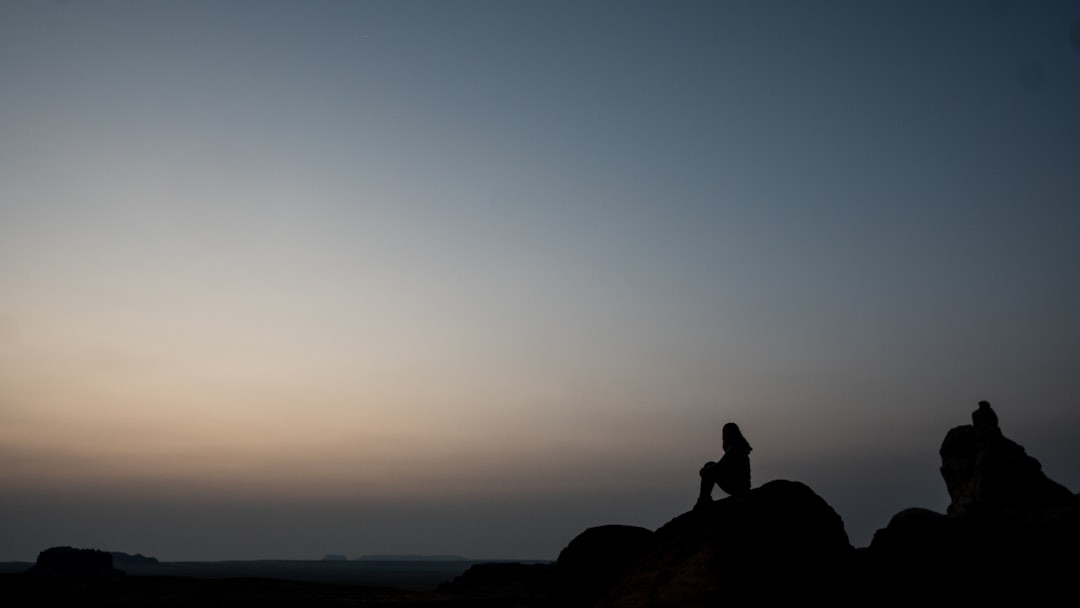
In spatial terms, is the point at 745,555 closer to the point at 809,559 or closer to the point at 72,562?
the point at 809,559

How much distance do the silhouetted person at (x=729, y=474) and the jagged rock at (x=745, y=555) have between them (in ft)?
5.41

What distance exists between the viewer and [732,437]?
15539 mm

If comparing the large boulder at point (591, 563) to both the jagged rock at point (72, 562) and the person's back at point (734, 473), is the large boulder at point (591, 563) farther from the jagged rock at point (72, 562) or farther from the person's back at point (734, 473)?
the jagged rock at point (72, 562)

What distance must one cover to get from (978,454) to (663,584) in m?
24.5

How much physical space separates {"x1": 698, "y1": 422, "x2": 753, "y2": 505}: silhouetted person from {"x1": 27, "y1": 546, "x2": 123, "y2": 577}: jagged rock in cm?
13584

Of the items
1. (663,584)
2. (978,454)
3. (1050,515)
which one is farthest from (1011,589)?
(978,454)

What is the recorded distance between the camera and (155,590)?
206 ft

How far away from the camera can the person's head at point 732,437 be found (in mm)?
15422

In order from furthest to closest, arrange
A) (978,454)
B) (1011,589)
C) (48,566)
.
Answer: (48,566) → (978,454) → (1011,589)

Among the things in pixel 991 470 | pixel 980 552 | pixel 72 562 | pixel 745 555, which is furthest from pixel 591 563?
pixel 72 562

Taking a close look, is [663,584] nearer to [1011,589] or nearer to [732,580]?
[732,580]

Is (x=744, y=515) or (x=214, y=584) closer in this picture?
(x=744, y=515)

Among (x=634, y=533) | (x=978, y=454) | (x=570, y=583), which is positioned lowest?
(x=570, y=583)

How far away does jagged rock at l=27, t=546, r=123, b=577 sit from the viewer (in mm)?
124500
